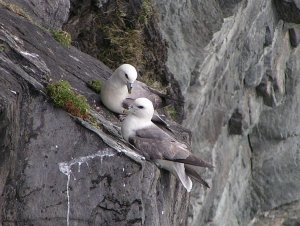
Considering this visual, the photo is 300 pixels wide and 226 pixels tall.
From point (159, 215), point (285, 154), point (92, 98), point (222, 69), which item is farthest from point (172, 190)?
point (285, 154)

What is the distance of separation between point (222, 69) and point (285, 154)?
2932mm

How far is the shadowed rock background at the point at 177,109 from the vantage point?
628cm

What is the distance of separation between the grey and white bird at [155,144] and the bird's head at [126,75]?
349 millimetres

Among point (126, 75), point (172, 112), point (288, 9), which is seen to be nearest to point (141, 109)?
point (126, 75)

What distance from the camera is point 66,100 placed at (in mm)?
6547

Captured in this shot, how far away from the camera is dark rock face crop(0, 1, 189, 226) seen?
20.2 ft

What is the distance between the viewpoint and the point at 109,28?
34.5 ft

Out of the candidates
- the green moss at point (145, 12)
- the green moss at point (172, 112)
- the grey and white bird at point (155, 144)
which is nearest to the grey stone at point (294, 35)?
the green moss at point (145, 12)

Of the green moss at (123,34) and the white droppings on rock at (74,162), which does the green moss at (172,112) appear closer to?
the green moss at (123,34)

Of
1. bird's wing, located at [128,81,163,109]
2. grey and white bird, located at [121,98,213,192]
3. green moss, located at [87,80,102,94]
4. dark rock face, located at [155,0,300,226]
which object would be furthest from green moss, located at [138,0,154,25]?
grey and white bird, located at [121,98,213,192]

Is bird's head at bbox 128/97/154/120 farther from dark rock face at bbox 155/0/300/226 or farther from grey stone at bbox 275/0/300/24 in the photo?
grey stone at bbox 275/0/300/24

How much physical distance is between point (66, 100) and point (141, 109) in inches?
35.8

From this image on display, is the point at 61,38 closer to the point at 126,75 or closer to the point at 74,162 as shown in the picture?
the point at 126,75

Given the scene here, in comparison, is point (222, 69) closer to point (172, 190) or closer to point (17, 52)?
point (172, 190)
